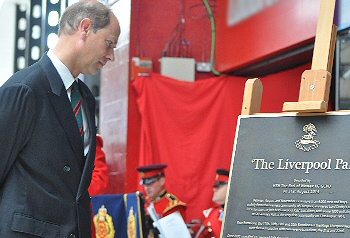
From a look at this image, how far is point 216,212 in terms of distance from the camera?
6.07 m

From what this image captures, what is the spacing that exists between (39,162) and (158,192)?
393 cm

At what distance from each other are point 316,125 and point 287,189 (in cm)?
Result: 26

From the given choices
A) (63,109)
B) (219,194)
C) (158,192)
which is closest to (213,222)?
(219,194)

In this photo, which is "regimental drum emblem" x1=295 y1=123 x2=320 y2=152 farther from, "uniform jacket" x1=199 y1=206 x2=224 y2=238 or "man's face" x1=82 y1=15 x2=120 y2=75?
"uniform jacket" x1=199 y1=206 x2=224 y2=238

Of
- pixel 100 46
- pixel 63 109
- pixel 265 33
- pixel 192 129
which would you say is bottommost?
pixel 63 109

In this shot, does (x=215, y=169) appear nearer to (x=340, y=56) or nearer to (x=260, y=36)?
(x=260, y=36)

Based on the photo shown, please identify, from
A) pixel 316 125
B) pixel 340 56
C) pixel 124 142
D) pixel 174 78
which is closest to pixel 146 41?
pixel 174 78

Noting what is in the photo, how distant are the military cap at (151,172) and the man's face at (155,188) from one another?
0.04m

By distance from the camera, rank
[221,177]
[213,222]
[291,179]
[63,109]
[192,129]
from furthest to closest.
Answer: [192,129] → [221,177] → [213,222] → [291,179] → [63,109]

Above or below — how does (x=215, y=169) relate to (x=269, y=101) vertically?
below

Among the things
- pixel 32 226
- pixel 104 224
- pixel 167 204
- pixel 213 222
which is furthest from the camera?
pixel 167 204

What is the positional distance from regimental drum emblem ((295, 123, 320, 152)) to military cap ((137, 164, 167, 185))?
10.8ft

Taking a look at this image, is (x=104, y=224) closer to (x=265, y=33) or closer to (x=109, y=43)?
(x=265, y=33)

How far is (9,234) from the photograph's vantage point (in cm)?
239
